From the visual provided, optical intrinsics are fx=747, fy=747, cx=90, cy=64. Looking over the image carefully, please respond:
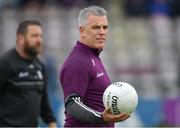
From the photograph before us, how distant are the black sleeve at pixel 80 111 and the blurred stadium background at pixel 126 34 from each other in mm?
10791

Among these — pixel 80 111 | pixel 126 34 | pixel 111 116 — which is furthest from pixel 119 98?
pixel 126 34

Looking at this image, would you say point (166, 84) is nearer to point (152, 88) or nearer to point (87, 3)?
point (152, 88)

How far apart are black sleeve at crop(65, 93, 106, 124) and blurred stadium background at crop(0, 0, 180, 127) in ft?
35.4

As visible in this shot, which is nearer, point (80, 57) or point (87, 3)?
point (80, 57)

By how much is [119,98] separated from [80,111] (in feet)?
1.41

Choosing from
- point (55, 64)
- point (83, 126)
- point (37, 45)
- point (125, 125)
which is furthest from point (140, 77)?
point (83, 126)

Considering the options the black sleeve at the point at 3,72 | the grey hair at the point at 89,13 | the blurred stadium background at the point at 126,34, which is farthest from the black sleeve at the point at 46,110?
the blurred stadium background at the point at 126,34

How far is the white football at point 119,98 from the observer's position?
273 inches

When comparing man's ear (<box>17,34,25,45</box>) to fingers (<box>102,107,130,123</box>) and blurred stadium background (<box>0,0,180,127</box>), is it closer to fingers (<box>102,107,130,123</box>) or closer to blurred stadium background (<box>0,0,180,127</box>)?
fingers (<box>102,107,130,123</box>)

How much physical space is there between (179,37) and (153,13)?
98 cm

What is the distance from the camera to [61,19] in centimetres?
2023

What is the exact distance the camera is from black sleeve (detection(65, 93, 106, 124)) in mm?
7082

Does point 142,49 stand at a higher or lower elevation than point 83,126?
lower

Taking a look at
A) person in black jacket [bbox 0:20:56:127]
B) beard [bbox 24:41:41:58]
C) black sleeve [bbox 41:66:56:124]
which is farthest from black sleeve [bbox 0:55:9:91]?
black sleeve [bbox 41:66:56:124]
